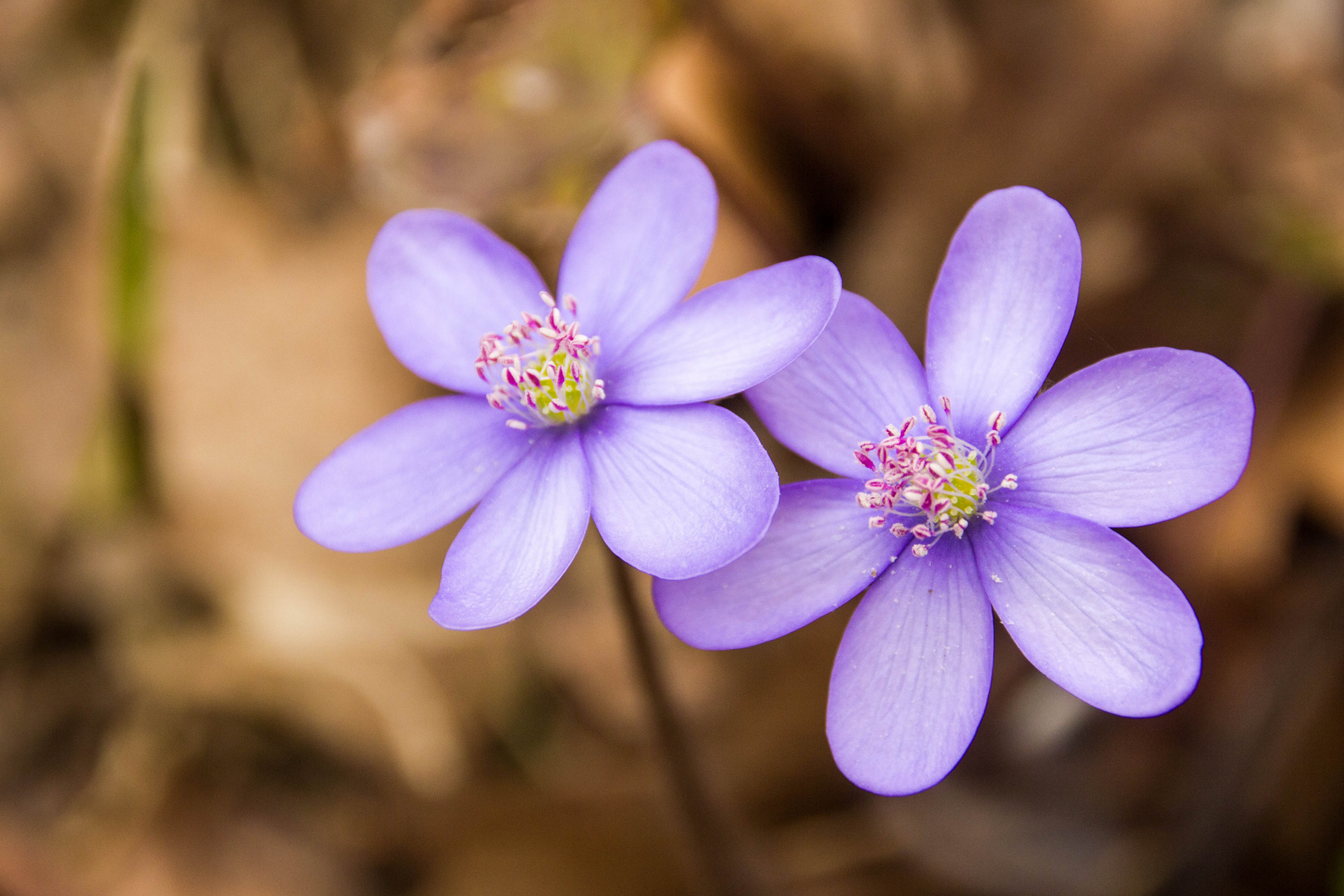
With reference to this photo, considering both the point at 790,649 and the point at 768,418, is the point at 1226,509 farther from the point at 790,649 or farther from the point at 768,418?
the point at 768,418

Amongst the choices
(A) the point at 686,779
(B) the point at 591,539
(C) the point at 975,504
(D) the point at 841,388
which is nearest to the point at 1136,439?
(C) the point at 975,504

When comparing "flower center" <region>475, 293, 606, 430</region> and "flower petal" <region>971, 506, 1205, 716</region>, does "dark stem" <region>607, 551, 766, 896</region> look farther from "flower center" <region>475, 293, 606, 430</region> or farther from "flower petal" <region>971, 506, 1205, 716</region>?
"flower petal" <region>971, 506, 1205, 716</region>

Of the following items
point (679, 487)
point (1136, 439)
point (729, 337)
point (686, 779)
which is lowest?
point (686, 779)

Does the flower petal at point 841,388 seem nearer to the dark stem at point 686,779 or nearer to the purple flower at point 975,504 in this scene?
the purple flower at point 975,504

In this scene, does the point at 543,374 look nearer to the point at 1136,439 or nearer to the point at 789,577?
the point at 789,577

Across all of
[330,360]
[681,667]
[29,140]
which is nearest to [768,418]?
[681,667]

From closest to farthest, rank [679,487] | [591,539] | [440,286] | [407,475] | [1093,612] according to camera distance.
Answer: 1. [1093,612]
2. [679,487]
3. [407,475]
4. [440,286]
5. [591,539]
